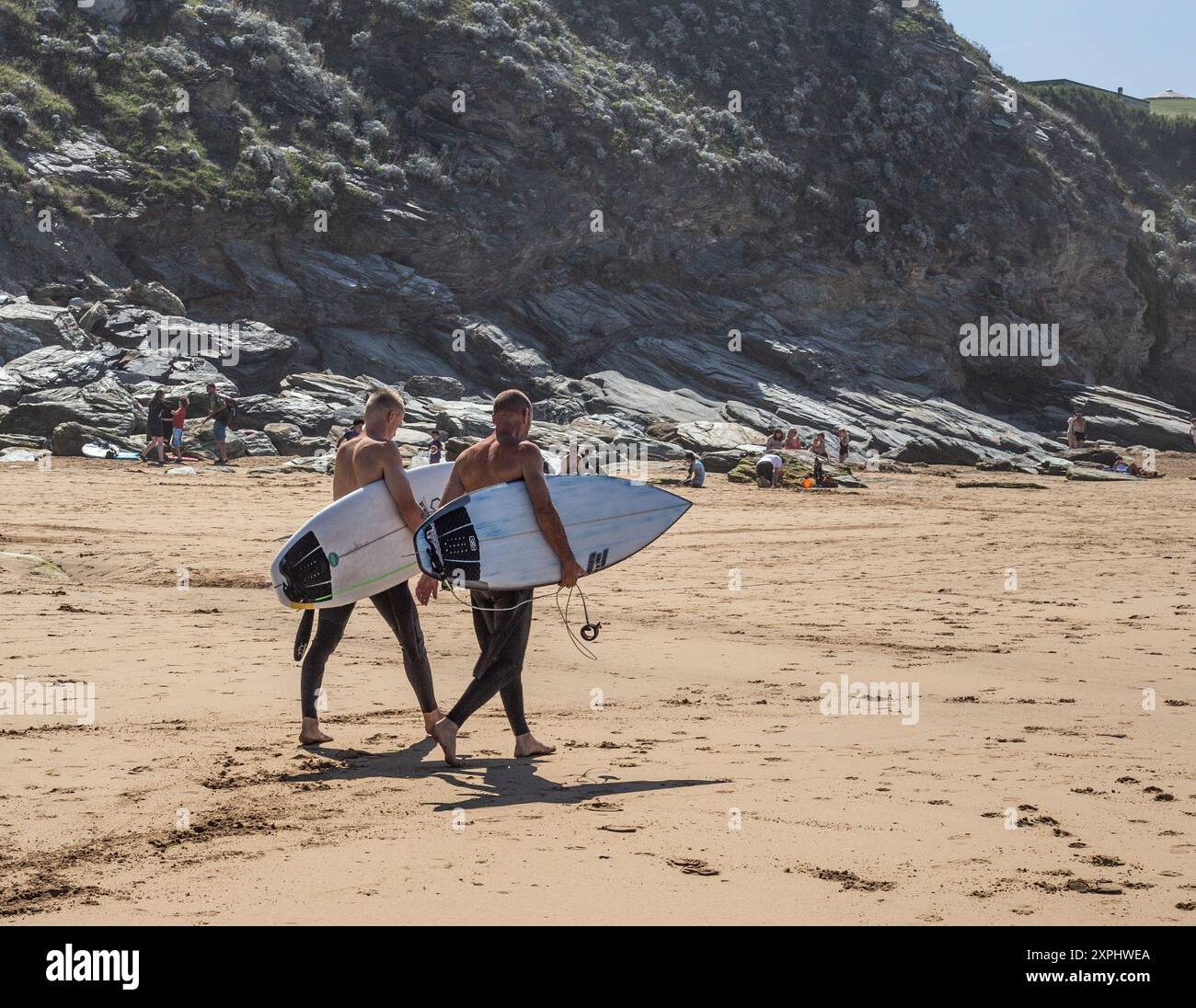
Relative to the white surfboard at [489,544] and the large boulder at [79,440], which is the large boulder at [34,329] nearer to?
Result: the large boulder at [79,440]

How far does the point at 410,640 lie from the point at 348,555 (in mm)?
619

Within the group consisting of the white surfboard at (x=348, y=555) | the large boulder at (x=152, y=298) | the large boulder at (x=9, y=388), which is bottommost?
the white surfboard at (x=348, y=555)

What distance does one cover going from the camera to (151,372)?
28703 millimetres

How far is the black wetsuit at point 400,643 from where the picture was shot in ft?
19.7

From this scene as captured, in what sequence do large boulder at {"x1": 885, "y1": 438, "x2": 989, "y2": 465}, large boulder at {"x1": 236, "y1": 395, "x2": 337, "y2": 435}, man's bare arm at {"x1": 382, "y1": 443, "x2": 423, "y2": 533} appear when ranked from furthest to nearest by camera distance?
large boulder at {"x1": 885, "y1": 438, "x2": 989, "y2": 465}
large boulder at {"x1": 236, "y1": 395, "x2": 337, "y2": 435}
man's bare arm at {"x1": 382, "y1": 443, "x2": 423, "y2": 533}

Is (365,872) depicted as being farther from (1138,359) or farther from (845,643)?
(1138,359)

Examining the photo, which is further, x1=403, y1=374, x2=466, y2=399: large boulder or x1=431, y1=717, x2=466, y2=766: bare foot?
x1=403, y1=374, x2=466, y2=399: large boulder

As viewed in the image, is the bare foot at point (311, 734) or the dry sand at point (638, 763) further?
the bare foot at point (311, 734)

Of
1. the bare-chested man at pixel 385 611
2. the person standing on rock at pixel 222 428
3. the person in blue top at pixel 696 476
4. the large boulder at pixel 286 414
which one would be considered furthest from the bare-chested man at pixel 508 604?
the large boulder at pixel 286 414

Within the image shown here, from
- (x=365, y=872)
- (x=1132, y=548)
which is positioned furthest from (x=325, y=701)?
(x=1132, y=548)

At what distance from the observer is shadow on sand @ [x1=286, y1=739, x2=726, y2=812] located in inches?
193

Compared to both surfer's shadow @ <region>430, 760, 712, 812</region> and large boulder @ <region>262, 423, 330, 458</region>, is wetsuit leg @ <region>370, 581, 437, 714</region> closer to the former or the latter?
surfer's shadow @ <region>430, 760, 712, 812</region>

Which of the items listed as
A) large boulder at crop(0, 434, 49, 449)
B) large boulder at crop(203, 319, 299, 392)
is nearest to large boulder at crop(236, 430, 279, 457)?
large boulder at crop(0, 434, 49, 449)

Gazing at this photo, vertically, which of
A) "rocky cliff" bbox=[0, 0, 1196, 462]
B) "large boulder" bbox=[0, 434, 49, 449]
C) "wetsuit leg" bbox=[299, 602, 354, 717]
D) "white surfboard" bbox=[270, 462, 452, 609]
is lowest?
"wetsuit leg" bbox=[299, 602, 354, 717]
